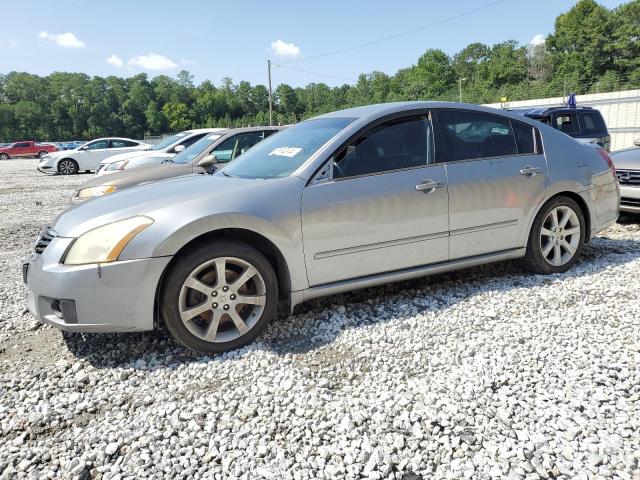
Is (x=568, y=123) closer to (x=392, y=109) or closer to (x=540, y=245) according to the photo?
(x=540, y=245)

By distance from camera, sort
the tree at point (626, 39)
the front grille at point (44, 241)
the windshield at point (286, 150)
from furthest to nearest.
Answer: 1. the tree at point (626, 39)
2. the windshield at point (286, 150)
3. the front grille at point (44, 241)

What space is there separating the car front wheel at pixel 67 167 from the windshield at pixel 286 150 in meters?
18.9

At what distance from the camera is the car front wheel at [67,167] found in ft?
67.0

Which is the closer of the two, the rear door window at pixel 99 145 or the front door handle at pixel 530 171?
the front door handle at pixel 530 171

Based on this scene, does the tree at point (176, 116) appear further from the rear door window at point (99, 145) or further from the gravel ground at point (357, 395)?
the gravel ground at point (357, 395)

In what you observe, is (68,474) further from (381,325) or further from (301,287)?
(381,325)

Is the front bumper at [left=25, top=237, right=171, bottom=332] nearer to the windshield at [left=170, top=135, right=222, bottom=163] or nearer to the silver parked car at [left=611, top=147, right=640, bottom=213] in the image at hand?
the windshield at [left=170, top=135, right=222, bottom=163]

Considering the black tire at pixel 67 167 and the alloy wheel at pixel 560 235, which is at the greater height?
the black tire at pixel 67 167

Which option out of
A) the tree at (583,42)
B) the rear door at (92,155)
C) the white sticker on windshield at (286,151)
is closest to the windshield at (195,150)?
the white sticker on windshield at (286,151)

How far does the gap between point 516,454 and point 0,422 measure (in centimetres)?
255

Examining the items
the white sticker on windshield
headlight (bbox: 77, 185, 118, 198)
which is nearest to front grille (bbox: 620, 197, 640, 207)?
the white sticker on windshield

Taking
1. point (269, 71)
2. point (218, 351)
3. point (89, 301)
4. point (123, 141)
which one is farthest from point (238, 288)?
point (269, 71)

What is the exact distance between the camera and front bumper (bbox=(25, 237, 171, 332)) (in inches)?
117

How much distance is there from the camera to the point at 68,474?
2197 millimetres
